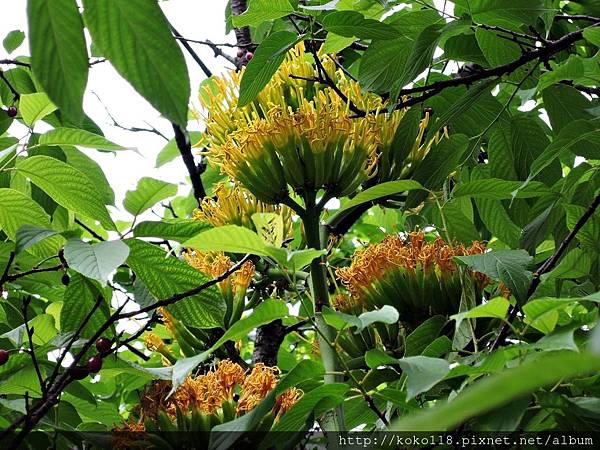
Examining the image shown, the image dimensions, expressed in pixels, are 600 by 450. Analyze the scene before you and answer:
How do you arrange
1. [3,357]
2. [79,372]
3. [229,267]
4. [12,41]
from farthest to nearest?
[12,41] → [229,267] → [3,357] → [79,372]

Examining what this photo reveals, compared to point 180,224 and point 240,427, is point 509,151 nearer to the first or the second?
point 180,224

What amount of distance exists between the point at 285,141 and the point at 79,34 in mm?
715

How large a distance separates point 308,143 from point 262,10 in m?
0.22

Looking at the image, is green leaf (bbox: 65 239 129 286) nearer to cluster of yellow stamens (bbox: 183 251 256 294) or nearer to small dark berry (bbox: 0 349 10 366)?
small dark berry (bbox: 0 349 10 366)

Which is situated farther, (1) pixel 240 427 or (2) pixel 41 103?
(2) pixel 41 103

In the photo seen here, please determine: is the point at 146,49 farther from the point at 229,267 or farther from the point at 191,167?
the point at 191,167

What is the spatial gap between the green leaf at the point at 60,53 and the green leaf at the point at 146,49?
15 millimetres

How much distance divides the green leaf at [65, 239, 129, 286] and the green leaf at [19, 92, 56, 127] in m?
0.37

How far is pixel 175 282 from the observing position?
1.07 m

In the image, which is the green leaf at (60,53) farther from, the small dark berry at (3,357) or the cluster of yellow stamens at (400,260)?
the cluster of yellow stamens at (400,260)

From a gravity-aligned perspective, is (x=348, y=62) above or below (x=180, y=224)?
above

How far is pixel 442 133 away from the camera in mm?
1427

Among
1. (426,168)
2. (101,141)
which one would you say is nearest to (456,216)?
(426,168)

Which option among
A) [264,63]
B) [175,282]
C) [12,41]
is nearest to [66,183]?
[175,282]
